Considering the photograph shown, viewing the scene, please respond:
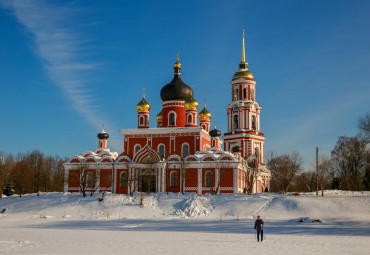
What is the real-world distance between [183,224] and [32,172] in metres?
42.0

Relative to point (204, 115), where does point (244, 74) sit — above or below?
above

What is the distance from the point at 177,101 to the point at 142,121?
4304 mm

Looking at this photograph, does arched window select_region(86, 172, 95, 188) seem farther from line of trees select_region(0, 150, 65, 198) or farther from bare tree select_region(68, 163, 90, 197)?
line of trees select_region(0, 150, 65, 198)

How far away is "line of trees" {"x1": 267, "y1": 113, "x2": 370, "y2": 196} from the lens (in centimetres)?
4325

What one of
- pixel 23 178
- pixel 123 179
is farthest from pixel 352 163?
pixel 23 178

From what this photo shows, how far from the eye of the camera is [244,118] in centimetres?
4878

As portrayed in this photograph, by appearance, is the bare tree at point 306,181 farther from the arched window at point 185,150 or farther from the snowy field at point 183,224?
the snowy field at point 183,224

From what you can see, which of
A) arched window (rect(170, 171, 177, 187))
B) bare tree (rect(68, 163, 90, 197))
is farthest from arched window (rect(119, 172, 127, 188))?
arched window (rect(170, 171, 177, 187))

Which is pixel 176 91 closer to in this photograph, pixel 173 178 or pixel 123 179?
pixel 173 178

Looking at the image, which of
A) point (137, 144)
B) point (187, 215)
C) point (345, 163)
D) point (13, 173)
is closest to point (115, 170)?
point (137, 144)

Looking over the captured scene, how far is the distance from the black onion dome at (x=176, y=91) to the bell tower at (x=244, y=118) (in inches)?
211

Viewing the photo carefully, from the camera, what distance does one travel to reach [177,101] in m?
46.9

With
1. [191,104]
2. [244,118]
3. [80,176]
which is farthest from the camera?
[244,118]

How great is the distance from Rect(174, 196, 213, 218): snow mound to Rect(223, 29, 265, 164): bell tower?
14679 mm
